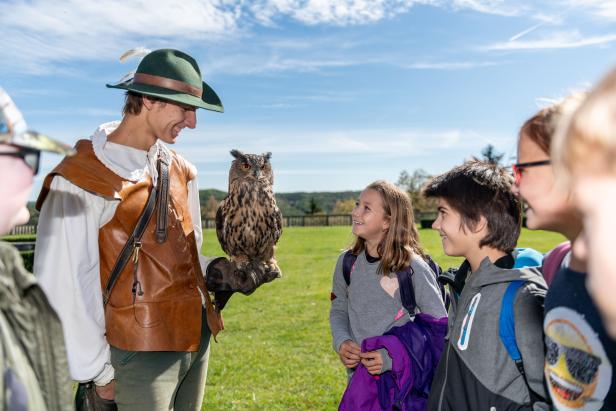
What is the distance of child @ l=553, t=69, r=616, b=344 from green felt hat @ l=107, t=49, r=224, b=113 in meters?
2.04

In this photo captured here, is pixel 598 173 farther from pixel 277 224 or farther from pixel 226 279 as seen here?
pixel 277 224

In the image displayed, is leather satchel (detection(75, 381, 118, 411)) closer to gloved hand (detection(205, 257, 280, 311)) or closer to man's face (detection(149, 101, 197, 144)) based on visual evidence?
gloved hand (detection(205, 257, 280, 311))

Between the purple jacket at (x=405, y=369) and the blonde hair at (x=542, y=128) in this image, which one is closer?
the blonde hair at (x=542, y=128)

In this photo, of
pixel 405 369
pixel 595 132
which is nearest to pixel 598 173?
pixel 595 132

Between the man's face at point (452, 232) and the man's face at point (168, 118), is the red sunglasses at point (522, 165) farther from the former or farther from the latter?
the man's face at point (168, 118)

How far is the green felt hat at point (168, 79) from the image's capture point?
250cm

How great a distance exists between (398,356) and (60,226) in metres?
1.73

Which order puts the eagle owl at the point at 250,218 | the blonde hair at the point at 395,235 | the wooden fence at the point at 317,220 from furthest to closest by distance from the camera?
1. the wooden fence at the point at 317,220
2. the eagle owl at the point at 250,218
3. the blonde hair at the point at 395,235

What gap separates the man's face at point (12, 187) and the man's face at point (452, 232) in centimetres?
171

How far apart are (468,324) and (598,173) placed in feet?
4.67

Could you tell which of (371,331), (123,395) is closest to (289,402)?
(371,331)

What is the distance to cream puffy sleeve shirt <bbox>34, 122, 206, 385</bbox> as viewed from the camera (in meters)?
2.27

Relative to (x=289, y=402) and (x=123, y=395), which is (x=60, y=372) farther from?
(x=289, y=402)

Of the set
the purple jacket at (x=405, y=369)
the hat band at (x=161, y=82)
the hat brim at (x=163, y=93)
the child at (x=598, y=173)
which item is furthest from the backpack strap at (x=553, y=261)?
the hat band at (x=161, y=82)
